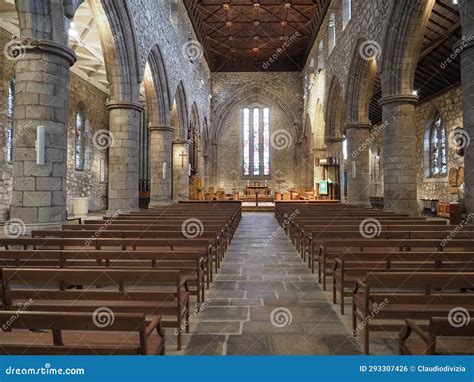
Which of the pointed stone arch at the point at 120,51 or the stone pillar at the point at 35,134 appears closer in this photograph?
the stone pillar at the point at 35,134

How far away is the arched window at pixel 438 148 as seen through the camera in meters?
17.0

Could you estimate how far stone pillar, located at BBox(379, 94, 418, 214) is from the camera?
31.4 ft

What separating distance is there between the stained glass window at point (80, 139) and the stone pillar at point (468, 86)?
15.7 m

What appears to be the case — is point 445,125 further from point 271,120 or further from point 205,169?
point 205,169

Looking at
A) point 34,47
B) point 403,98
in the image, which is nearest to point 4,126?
point 34,47

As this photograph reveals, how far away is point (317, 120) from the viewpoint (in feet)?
72.1

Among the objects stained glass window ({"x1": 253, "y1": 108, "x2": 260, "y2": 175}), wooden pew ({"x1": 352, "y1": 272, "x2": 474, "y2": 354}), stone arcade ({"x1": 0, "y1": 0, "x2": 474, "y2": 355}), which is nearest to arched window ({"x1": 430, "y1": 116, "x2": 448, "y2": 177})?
stone arcade ({"x1": 0, "y1": 0, "x2": 474, "y2": 355})

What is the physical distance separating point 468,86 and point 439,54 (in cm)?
965

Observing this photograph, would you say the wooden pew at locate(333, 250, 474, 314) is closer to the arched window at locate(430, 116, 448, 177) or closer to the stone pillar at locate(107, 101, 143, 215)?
the stone pillar at locate(107, 101, 143, 215)

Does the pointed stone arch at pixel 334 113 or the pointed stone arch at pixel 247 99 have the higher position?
the pointed stone arch at pixel 247 99

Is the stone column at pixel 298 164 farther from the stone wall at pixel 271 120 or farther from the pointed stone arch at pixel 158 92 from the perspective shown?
the pointed stone arch at pixel 158 92

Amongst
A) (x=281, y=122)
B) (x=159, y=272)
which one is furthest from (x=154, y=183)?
(x=281, y=122)

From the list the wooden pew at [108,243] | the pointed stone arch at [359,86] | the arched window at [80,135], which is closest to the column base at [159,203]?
the arched window at [80,135]

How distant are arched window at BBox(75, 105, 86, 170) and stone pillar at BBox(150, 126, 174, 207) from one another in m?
5.18
